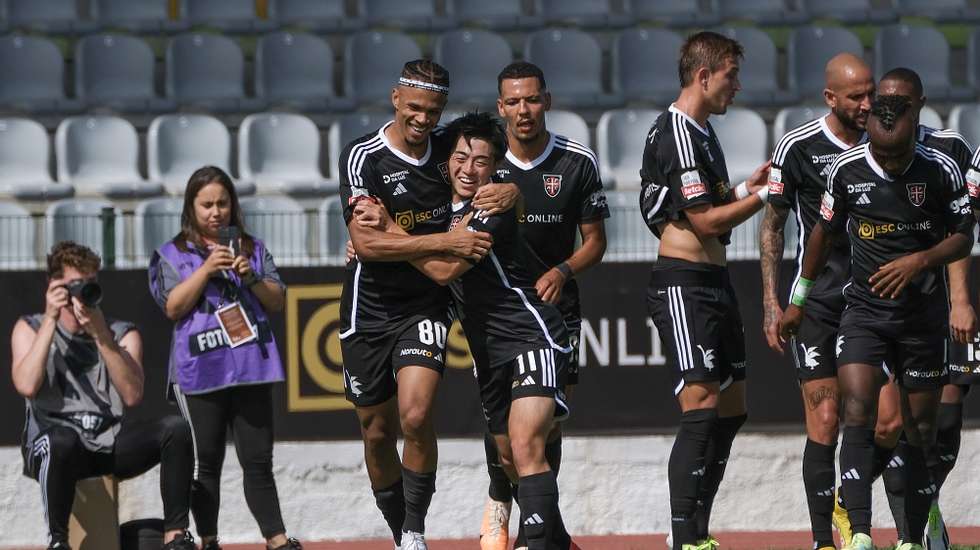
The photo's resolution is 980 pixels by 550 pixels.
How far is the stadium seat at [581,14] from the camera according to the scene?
14523 millimetres

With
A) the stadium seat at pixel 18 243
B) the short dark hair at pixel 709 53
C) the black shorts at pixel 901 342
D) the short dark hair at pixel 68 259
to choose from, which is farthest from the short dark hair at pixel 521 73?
the stadium seat at pixel 18 243

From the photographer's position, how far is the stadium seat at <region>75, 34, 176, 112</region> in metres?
13.6

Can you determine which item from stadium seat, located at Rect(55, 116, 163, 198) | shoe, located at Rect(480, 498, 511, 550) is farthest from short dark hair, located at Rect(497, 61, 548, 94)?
stadium seat, located at Rect(55, 116, 163, 198)

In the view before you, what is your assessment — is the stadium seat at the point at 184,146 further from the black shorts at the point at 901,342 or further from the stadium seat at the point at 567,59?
the black shorts at the point at 901,342

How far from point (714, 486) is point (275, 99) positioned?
24.2ft

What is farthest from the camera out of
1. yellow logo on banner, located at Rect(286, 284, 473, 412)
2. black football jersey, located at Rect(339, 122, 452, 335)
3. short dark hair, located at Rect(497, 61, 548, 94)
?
yellow logo on banner, located at Rect(286, 284, 473, 412)

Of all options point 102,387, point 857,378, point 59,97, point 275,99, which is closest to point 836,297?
point 857,378

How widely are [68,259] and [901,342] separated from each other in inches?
162

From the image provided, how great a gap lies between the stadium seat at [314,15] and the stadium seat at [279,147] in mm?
2064

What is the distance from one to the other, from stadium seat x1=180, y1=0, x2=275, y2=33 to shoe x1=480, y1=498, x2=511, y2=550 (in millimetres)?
7976

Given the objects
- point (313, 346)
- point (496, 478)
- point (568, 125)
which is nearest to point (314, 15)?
point (568, 125)

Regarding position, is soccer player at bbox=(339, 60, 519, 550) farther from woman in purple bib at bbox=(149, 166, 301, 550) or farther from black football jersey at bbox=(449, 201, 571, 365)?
woman in purple bib at bbox=(149, 166, 301, 550)

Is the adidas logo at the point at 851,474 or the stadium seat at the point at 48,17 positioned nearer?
the adidas logo at the point at 851,474

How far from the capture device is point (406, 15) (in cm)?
1448
